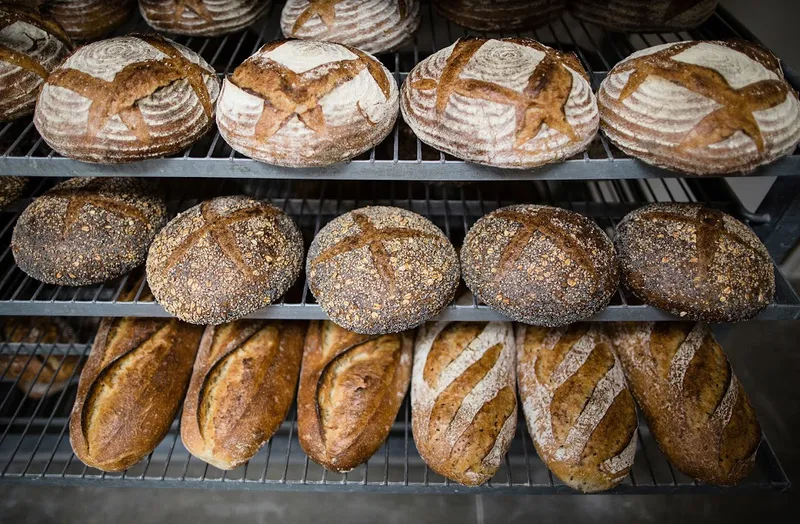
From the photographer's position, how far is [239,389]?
207cm

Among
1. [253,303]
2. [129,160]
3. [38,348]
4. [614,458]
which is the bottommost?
[38,348]

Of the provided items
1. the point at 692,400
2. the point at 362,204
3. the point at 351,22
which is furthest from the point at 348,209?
the point at 692,400

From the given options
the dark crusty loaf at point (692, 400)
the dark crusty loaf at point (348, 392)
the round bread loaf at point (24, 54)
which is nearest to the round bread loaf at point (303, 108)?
the round bread loaf at point (24, 54)

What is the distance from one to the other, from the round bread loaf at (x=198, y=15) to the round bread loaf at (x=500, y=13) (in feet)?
2.80

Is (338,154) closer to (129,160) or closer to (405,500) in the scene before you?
(129,160)

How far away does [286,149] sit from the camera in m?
1.64

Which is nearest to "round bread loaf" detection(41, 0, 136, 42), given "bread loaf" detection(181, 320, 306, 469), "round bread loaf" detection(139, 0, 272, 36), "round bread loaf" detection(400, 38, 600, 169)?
"round bread loaf" detection(139, 0, 272, 36)

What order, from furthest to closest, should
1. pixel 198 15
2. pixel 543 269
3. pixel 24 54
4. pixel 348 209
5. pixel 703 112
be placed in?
pixel 348 209, pixel 198 15, pixel 24 54, pixel 543 269, pixel 703 112

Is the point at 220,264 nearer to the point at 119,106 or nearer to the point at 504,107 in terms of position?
the point at 119,106

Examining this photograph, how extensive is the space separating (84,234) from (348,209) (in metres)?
1.10

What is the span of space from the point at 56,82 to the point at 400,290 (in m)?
1.28

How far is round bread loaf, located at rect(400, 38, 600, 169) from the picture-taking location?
162 cm

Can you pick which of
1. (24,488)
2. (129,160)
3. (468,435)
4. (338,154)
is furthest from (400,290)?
(24,488)

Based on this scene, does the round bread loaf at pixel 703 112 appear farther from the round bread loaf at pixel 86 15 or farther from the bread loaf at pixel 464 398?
the round bread loaf at pixel 86 15
